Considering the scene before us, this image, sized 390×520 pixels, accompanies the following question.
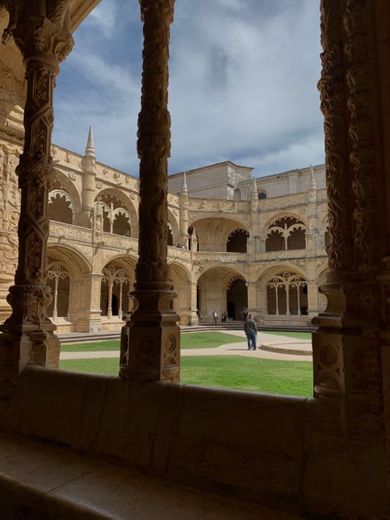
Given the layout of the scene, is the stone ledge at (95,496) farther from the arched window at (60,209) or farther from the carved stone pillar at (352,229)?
the arched window at (60,209)

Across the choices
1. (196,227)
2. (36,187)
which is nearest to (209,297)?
(196,227)

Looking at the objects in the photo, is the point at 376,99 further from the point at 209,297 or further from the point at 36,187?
the point at 209,297

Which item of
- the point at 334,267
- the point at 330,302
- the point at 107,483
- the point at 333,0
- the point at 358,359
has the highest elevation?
the point at 333,0

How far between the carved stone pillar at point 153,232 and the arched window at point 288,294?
2143 cm

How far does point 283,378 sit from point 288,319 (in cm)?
1750

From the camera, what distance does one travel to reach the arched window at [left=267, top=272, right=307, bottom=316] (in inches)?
932

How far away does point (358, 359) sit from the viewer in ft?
4.61

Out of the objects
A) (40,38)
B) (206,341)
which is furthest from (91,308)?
(40,38)

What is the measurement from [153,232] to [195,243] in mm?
22314

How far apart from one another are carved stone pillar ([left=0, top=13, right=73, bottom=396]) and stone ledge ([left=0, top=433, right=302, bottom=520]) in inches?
31.1

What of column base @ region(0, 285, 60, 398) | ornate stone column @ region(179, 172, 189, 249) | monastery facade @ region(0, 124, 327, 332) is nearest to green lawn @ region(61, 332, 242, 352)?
monastery facade @ region(0, 124, 327, 332)

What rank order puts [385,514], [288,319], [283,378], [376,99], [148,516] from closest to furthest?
[385,514]
[148,516]
[376,99]
[283,378]
[288,319]

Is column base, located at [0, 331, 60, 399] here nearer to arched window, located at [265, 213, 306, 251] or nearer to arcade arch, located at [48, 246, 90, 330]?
arcade arch, located at [48, 246, 90, 330]

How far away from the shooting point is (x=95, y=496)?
1511 mm
